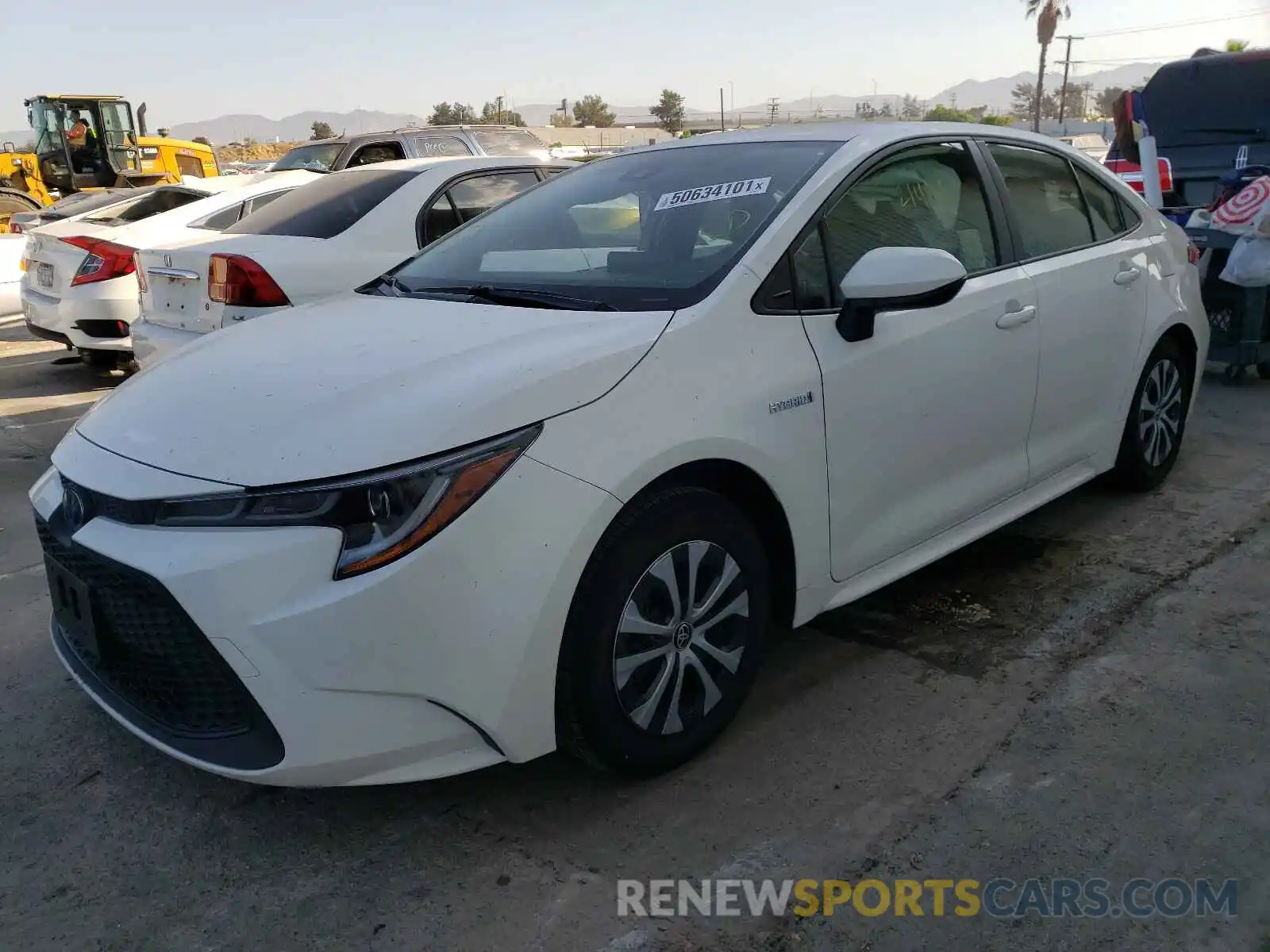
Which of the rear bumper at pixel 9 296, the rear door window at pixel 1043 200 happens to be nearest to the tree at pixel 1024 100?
the rear bumper at pixel 9 296

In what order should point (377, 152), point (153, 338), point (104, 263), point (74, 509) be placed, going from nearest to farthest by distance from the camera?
point (74, 509) → point (153, 338) → point (104, 263) → point (377, 152)

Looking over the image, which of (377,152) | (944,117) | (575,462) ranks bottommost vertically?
(575,462)

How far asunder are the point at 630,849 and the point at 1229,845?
134 centimetres

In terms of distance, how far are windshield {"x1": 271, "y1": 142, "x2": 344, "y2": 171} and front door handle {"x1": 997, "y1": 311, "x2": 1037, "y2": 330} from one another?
8423 millimetres

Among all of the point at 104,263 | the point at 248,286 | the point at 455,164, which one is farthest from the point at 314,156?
the point at 248,286

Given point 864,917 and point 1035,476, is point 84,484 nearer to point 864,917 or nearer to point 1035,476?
point 864,917

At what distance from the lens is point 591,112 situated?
8394 centimetres

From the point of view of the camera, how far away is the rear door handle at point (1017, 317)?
347 centimetres

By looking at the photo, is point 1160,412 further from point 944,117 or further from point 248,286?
point 944,117

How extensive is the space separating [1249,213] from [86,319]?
756cm

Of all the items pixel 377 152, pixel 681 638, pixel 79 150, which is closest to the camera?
pixel 681 638

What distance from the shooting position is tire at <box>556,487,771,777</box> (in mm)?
2398

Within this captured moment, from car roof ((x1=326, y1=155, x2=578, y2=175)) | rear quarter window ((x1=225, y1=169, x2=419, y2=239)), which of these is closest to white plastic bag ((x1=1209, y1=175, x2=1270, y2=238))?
car roof ((x1=326, y1=155, x2=578, y2=175))

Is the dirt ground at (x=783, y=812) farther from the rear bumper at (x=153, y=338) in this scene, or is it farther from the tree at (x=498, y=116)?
the tree at (x=498, y=116)
